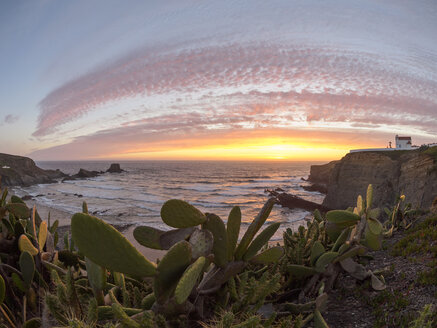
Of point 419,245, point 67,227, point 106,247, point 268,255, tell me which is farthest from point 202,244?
point 67,227

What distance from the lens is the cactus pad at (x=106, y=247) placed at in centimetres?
157

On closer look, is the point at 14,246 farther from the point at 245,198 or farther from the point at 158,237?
the point at 245,198

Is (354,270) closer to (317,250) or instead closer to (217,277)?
(317,250)

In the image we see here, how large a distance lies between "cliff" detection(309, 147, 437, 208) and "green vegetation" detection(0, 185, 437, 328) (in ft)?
54.2

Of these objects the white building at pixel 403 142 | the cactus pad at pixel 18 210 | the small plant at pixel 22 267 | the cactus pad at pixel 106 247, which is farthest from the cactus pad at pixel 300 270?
the white building at pixel 403 142

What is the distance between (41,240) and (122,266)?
205 cm

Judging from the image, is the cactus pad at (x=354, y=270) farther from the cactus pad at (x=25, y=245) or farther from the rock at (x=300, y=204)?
the rock at (x=300, y=204)

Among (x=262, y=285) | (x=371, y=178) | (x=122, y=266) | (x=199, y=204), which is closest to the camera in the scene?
(x=122, y=266)

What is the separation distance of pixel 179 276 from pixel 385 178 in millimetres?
26885

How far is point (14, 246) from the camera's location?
3.16 meters

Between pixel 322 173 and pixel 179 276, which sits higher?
pixel 179 276

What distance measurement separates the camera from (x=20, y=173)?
50.1 m

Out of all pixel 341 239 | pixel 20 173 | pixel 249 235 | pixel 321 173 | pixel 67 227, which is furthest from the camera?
pixel 321 173

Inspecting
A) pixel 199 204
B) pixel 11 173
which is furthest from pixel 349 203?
pixel 11 173
